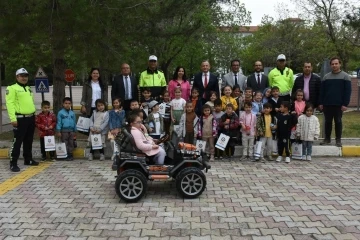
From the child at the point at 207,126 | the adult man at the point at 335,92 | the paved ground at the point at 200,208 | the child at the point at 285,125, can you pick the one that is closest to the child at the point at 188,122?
the child at the point at 207,126

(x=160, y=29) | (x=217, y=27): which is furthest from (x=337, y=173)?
(x=217, y=27)

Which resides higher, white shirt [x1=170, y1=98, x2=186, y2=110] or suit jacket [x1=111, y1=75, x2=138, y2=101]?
suit jacket [x1=111, y1=75, x2=138, y2=101]

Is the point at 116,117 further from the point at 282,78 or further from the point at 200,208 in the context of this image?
the point at 282,78

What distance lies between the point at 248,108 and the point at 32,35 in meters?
4.99

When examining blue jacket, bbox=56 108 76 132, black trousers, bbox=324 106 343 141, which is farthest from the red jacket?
black trousers, bbox=324 106 343 141

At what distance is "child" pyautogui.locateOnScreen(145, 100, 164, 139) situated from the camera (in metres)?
8.00

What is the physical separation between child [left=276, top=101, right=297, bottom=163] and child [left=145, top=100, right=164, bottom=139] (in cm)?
241

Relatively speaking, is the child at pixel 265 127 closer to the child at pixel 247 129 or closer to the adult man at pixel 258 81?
the child at pixel 247 129

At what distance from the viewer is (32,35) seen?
8742 millimetres

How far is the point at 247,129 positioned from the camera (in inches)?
319

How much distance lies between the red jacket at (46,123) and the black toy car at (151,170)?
281 cm

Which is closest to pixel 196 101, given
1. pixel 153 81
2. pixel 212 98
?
pixel 212 98

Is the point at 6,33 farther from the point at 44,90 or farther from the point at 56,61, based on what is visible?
the point at 44,90

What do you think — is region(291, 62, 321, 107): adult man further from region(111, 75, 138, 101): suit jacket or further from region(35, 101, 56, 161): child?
region(35, 101, 56, 161): child
